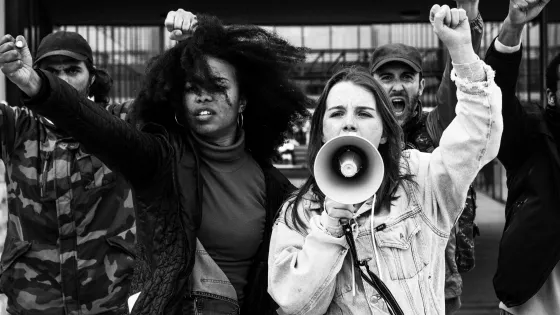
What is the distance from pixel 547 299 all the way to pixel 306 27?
697 cm

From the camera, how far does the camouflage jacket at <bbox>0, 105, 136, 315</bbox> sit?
3.56 m

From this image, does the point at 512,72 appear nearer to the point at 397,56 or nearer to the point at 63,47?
the point at 397,56

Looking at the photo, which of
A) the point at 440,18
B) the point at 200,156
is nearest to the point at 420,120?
the point at 200,156

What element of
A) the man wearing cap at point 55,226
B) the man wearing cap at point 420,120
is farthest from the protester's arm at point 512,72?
the man wearing cap at point 55,226

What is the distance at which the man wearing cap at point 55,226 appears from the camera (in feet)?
11.7

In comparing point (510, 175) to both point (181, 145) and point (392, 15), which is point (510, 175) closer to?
point (181, 145)

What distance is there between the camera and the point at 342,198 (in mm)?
2232

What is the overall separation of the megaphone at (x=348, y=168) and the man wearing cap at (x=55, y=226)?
151cm

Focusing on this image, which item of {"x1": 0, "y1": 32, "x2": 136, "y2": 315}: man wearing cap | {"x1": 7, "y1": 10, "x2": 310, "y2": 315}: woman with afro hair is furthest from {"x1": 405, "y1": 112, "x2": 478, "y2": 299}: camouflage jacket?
{"x1": 0, "y1": 32, "x2": 136, "y2": 315}: man wearing cap

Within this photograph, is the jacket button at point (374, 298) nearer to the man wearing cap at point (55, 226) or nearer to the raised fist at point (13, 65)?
the raised fist at point (13, 65)

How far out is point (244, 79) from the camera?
10.1ft

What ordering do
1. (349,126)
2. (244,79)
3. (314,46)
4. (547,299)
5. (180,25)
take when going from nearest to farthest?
(349,126), (180,25), (244,79), (547,299), (314,46)

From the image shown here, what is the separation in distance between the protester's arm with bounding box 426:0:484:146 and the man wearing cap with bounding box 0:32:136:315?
132 centimetres

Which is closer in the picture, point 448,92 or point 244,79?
point 244,79
